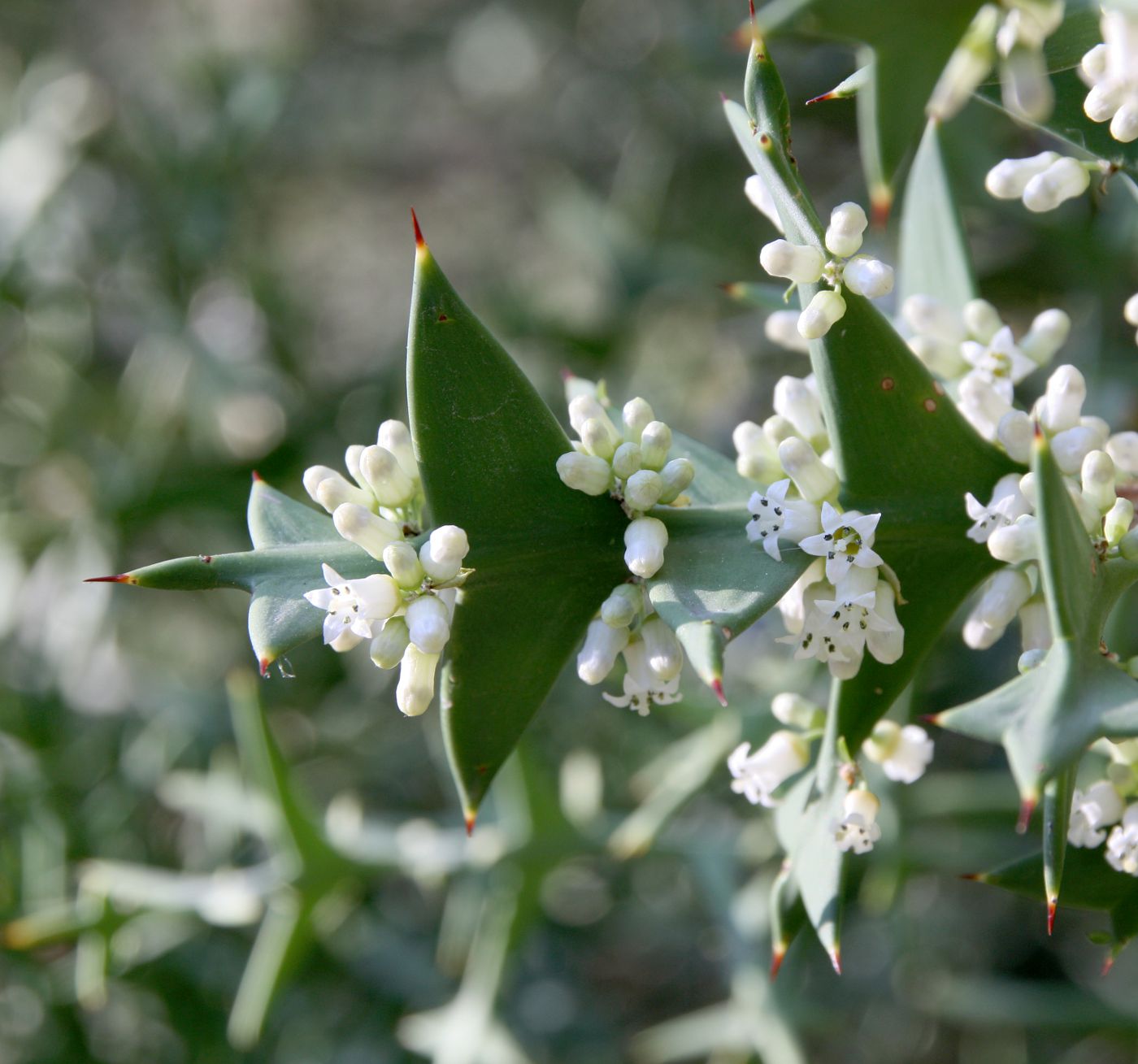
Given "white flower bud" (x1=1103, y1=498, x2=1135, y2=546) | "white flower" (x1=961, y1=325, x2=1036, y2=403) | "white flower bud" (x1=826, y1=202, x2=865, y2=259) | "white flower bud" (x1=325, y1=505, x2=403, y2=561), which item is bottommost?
"white flower" (x1=961, y1=325, x2=1036, y2=403)

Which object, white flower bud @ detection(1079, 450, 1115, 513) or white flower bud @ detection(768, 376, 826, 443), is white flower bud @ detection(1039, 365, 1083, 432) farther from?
white flower bud @ detection(768, 376, 826, 443)

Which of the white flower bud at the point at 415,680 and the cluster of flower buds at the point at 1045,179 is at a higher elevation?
the cluster of flower buds at the point at 1045,179

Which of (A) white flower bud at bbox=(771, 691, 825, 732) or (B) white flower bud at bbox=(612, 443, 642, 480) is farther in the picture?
A: (A) white flower bud at bbox=(771, 691, 825, 732)

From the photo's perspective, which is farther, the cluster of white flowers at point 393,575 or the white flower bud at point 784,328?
the white flower bud at point 784,328

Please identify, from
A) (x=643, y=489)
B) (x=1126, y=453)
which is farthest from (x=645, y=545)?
(x=1126, y=453)

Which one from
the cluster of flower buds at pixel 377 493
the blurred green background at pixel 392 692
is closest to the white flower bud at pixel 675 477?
the cluster of flower buds at pixel 377 493

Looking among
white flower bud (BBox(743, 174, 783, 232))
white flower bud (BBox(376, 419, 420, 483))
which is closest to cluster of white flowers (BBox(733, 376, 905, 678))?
white flower bud (BBox(743, 174, 783, 232))

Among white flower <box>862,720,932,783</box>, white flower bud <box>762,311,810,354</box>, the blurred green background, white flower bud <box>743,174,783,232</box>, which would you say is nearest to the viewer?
white flower bud <box>743,174,783,232</box>

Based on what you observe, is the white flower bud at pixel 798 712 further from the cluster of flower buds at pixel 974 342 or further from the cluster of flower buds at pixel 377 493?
the cluster of flower buds at pixel 377 493
